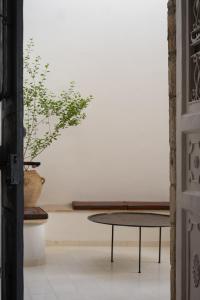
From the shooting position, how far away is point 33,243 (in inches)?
267

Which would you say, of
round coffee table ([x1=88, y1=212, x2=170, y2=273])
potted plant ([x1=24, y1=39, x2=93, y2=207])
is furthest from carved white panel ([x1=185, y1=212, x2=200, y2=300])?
potted plant ([x1=24, y1=39, x2=93, y2=207])

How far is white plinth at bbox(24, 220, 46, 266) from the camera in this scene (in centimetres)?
675

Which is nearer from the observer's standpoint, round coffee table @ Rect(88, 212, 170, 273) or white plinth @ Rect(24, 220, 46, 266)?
round coffee table @ Rect(88, 212, 170, 273)

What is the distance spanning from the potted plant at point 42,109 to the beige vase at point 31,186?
0.18ft

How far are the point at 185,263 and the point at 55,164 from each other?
16.7 ft

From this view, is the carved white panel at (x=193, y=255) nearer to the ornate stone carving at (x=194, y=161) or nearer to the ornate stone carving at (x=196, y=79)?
the ornate stone carving at (x=194, y=161)

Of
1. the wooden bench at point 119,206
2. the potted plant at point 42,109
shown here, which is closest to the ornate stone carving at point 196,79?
the potted plant at point 42,109

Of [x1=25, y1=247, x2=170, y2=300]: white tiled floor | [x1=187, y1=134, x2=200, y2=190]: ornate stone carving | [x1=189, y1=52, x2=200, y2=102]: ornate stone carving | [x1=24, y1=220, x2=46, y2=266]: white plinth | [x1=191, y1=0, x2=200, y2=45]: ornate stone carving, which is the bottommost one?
[x1=25, y1=247, x2=170, y2=300]: white tiled floor

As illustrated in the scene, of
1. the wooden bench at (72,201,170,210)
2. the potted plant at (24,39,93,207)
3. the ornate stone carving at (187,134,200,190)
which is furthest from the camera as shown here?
the wooden bench at (72,201,170,210)

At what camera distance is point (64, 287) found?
19.1 ft

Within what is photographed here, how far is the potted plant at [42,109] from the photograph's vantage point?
8.00 meters

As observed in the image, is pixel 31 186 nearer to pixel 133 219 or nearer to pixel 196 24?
pixel 133 219

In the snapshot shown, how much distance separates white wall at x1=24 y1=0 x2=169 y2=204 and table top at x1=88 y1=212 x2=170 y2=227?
4.20 feet

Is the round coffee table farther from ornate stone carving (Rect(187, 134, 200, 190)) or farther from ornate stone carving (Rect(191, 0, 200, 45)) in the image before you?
ornate stone carving (Rect(191, 0, 200, 45))
